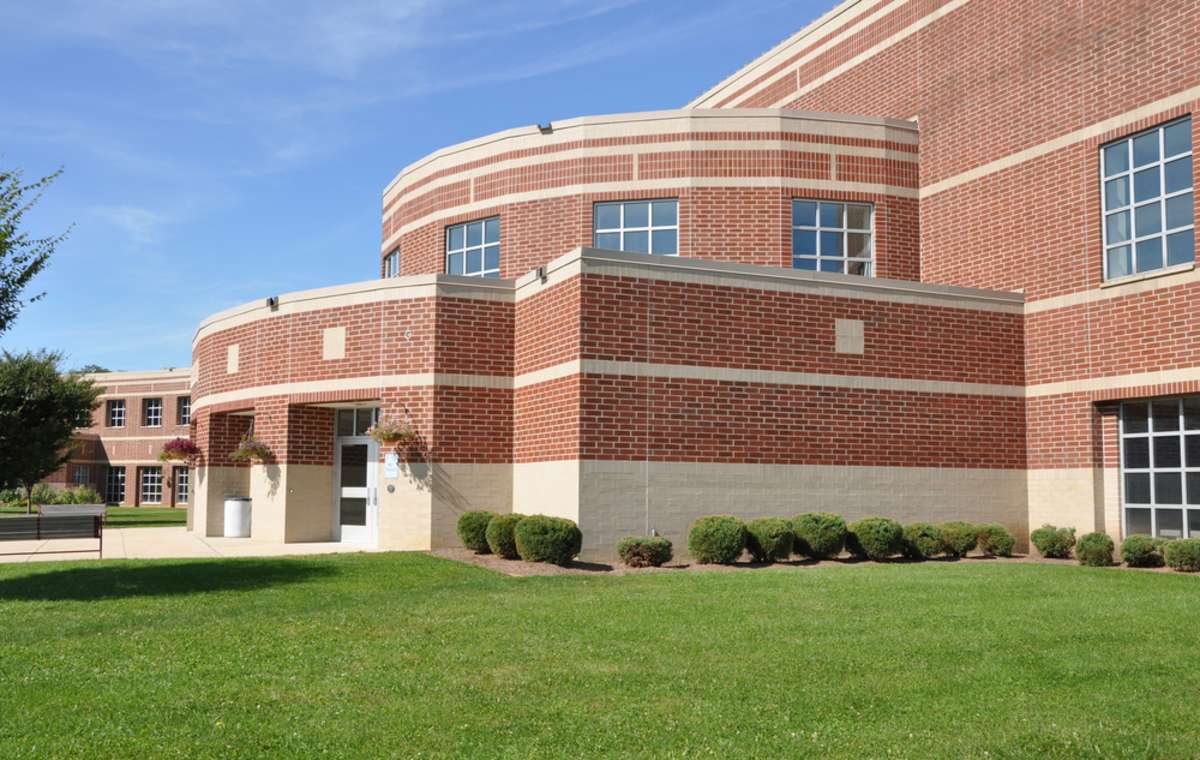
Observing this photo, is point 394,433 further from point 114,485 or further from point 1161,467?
point 114,485

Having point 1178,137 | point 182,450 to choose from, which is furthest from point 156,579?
point 1178,137

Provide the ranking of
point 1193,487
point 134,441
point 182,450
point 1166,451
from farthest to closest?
point 134,441, point 182,450, point 1166,451, point 1193,487

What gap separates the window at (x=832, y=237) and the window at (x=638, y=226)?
275 cm

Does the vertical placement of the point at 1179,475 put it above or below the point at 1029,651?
above

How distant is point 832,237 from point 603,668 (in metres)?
17.0

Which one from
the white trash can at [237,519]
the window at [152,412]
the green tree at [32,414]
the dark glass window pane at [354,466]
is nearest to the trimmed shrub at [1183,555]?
the dark glass window pane at [354,466]

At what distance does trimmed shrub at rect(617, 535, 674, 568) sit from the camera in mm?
17359

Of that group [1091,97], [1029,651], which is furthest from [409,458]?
[1091,97]

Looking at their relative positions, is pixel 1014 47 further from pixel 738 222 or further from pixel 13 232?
pixel 13 232

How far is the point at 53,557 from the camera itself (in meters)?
19.5

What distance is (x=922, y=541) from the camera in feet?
61.3

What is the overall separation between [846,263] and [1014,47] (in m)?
5.55

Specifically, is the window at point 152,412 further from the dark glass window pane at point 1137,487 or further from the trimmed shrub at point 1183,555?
the trimmed shrub at point 1183,555

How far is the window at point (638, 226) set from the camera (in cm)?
2436
